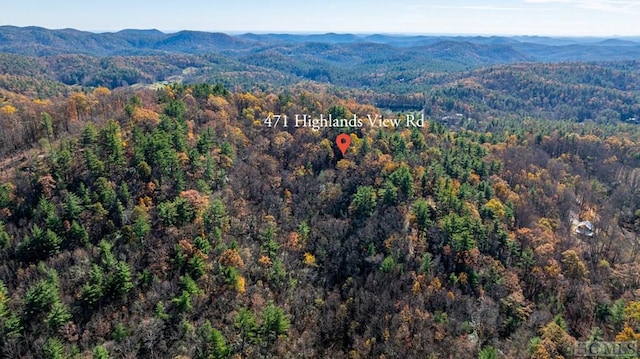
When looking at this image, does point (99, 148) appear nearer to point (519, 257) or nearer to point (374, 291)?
point (374, 291)

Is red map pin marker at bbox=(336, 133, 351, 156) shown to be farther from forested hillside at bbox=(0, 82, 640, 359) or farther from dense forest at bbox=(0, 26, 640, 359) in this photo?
forested hillside at bbox=(0, 82, 640, 359)

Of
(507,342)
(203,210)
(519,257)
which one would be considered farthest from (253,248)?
(519,257)

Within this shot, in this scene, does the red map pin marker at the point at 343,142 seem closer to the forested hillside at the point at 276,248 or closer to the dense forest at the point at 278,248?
the dense forest at the point at 278,248

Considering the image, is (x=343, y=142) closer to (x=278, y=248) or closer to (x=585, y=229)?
(x=278, y=248)

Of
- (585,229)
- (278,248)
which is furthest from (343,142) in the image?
(585,229)

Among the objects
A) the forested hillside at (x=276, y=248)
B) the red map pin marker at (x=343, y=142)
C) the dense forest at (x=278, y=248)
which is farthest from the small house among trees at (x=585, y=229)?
the red map pin marker at (x=343, y=142)

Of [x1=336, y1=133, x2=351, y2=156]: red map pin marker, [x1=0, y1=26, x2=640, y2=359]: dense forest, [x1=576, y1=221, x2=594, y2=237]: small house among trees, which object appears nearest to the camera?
[x1=0, y1=26, x2=640, y2=359]: dense forest

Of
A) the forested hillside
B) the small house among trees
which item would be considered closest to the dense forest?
the forested hillside
